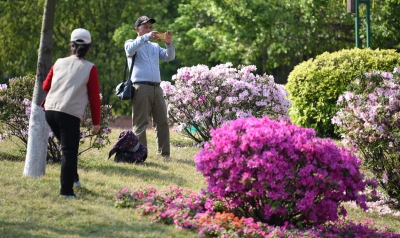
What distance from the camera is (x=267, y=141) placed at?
6930 millimetres

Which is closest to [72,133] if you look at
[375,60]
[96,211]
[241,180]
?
[96,211]

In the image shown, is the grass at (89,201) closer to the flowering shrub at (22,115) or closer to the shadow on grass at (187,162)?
the shadow on grass at (187,162)

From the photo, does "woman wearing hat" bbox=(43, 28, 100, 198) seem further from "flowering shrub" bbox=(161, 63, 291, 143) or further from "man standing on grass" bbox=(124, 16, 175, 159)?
"flowering shrub" bbox=(161, 63, 291, 143)

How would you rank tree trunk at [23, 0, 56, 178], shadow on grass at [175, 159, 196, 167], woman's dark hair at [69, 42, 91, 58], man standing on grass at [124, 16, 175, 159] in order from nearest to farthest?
woman's dark hair at [69, 42, 91, 58] → tree trunk at [23, 0, 56, 178] → man standing on grass at [124, 16, 175, 159] → shadow on grass at [175, 159, 196, 167]

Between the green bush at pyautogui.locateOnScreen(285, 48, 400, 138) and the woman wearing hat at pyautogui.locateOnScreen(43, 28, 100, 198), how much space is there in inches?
285

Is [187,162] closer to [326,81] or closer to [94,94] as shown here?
[94,94]

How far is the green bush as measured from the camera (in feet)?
45.7

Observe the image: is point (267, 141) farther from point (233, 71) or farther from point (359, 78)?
point (233, 71)

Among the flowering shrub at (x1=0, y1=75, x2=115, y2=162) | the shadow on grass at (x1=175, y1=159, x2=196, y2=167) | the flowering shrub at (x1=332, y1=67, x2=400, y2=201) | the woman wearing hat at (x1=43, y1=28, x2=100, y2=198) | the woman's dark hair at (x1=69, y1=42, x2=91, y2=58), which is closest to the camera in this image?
the woman wearing hat at (x1=43, y1=28, x2=100, y2=198)

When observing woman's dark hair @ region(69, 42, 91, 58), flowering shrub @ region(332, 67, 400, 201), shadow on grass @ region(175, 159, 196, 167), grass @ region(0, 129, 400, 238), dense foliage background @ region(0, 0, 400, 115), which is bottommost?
grass @ region(0, 129, 400, 238)

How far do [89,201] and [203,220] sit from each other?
4.03 ft

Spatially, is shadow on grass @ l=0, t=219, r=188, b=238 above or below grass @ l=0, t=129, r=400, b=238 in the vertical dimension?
below

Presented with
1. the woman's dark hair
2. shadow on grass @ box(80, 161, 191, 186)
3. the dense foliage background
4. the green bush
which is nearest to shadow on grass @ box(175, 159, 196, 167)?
shadow on grass @ box(80, 161, 191, 186)

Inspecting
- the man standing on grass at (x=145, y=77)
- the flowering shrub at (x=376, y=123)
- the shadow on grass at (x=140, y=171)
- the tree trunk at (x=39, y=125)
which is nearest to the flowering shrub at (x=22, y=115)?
the shadow on grass at (x=140, y=171)
